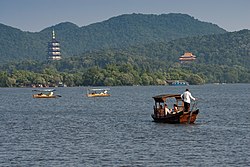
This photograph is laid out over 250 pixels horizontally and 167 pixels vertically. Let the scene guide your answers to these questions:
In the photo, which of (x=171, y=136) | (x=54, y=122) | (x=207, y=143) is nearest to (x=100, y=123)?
(x=54, y=122)

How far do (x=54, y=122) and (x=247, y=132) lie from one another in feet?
→ 79.6

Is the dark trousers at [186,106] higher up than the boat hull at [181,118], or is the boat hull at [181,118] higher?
the dark trousers at [186,106]

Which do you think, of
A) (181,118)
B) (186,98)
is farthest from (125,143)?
(181,118)

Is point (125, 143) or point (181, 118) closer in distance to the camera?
point (125, 143)

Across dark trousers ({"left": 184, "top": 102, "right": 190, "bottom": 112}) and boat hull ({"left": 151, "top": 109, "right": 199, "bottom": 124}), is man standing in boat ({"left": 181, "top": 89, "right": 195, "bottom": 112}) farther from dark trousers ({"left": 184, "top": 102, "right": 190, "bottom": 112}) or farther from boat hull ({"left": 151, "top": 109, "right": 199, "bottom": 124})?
boat hull ({"left": 151, "top": 109, "right": 199, "bottom": 124})

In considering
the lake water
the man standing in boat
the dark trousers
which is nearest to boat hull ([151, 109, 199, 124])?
the dark trousers

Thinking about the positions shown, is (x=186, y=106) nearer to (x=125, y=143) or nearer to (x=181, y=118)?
(x=181, y=118)

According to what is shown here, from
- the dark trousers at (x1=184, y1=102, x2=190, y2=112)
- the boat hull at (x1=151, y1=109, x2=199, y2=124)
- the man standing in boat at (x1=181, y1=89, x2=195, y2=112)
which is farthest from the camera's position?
the boat hull at (x1=151, y1=109, x2=199, y2=124)

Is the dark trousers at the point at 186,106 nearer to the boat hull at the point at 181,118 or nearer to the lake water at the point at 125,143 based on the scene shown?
the boat hull at the point at 181,118

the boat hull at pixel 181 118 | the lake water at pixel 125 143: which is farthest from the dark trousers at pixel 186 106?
the lake water at pixel 125 143

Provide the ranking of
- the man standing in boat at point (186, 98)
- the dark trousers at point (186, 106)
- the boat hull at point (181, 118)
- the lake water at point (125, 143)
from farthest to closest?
1. the boat hull at point (181, 118)
2. the dark trousers at point (186, 106)
3. the man standing in boat at point (186, 98)
4. the lake water at point (125, 143)

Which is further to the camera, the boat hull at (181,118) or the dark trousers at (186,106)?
the boat hull at (181,118)

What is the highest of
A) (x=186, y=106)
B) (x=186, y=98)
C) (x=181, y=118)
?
(x=186, y=98)

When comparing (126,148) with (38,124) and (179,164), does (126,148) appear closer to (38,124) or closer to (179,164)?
(179,164)
